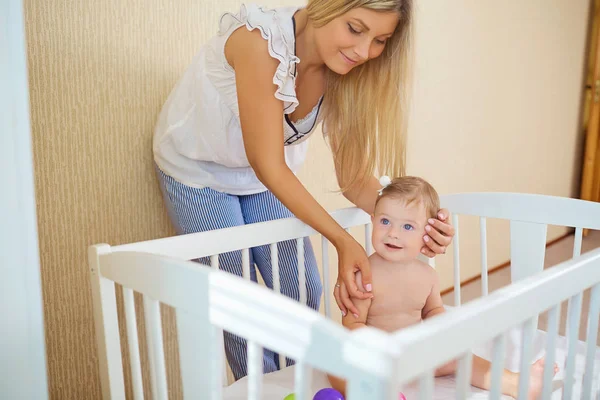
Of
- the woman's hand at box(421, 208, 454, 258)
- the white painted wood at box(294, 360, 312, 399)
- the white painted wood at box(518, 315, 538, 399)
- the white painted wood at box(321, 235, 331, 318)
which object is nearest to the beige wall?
the white painted wood at box(321, 235, 331, 318)

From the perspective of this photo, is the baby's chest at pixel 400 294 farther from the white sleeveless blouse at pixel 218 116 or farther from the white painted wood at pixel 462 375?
the white painted wood at pixel 462 375

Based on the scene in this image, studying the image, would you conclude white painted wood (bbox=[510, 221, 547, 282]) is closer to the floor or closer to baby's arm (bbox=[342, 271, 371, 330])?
baby's arm (bbox=[342, 271, 371, 330])

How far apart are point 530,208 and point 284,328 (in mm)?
979

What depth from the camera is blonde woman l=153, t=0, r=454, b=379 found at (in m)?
1.01

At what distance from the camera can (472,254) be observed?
2.63 m

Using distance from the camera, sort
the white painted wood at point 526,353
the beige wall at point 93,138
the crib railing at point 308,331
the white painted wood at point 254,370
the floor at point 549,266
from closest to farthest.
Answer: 1. the crib railing at point 308,331
2. the white painted wood at point 254,370
3. the white painted wood at point 526,353
4. the beige wall at point 93,138
5. the floor at point 549,266

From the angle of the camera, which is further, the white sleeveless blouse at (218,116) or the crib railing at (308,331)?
the white sleeveless blouse at (218,116)

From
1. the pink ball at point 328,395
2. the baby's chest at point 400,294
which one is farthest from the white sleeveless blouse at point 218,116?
the pink ball at point 328,395

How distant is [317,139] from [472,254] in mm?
1208

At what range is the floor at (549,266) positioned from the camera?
7.18 ft

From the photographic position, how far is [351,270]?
105 cm

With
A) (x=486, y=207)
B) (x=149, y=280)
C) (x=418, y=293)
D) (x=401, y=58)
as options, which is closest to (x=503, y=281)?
(x=486, y=207)

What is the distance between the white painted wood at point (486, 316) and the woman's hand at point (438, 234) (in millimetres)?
307

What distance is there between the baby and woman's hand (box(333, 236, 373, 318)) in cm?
3
